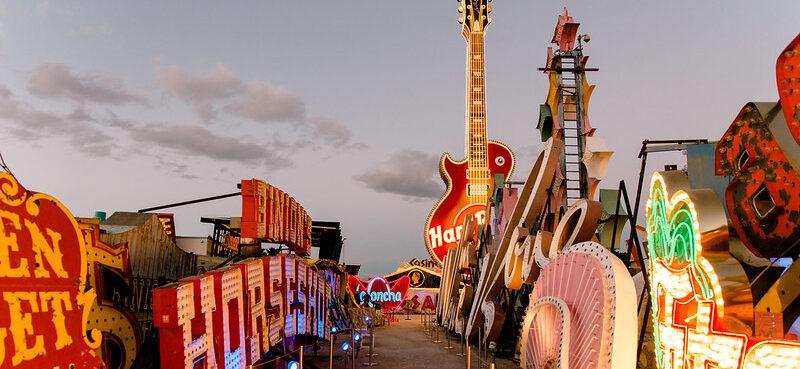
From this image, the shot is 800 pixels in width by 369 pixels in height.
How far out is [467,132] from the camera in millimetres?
47031

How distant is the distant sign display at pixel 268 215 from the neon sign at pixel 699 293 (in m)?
7.99

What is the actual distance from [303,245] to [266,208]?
17.2 feet

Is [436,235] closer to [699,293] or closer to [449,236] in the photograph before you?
[449,236]

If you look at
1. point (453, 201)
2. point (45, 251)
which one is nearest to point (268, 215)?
point (45, 251)

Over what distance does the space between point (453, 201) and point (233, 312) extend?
121ft

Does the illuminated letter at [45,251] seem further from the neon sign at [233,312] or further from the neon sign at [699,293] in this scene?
the neon sign at [699,293]

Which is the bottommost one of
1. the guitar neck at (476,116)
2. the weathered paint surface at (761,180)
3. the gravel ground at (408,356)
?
the gravel ground at (408,356)

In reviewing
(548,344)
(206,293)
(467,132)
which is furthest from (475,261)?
(467,132)

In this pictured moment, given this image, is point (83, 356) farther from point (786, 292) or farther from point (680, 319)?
point (786, 292)

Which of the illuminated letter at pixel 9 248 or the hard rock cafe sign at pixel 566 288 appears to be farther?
the hard rock cafe sign at pixel 566 288

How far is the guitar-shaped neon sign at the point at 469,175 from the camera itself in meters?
46.2

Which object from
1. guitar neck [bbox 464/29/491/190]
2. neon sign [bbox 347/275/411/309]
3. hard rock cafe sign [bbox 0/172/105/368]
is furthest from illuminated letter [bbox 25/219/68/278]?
guitar neck [bbox 464/29/491/190]

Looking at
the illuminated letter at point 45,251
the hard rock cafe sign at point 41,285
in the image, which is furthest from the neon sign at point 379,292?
the illuminated letter at point 45,251

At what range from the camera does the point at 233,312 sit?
1037cm
